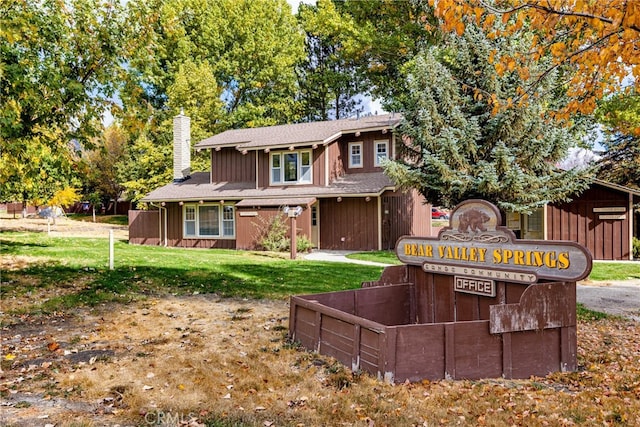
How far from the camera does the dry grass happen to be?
4.08 m

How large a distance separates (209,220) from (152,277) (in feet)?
46.6

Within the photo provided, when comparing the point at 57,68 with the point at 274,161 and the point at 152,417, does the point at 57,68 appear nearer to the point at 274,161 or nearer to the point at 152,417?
the point at 152,417

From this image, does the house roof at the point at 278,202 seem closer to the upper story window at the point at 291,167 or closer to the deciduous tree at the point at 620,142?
the upper story window at the point at 291,167

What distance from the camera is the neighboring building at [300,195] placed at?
2159 centimetres

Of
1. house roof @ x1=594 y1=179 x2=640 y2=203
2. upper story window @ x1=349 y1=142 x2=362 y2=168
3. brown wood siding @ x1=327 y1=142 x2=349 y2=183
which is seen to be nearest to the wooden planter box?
house roof @ x1=594 y1=179 x2=640 y2=203

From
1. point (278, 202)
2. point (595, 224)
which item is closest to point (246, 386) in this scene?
point (278, 202)

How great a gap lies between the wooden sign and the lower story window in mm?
17785

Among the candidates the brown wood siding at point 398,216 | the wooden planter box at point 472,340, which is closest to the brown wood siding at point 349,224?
the brown wood siding at point 398,216

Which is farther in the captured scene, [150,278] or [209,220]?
[209,220]

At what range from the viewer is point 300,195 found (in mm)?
22156

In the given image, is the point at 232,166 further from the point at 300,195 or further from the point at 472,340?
the point at 472,340

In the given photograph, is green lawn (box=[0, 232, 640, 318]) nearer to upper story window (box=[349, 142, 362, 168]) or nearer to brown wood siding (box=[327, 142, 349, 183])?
brown wood siding (box=[327, 142, 349, 183])

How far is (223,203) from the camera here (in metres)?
23.8

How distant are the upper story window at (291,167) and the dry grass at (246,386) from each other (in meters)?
16.7
